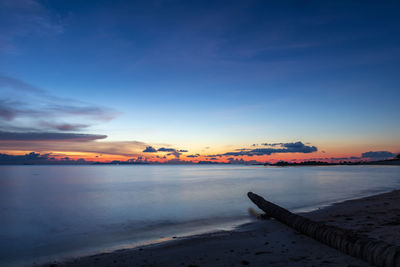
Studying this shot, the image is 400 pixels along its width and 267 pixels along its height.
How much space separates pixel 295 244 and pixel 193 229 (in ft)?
19.0

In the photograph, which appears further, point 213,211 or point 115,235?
point 213,211

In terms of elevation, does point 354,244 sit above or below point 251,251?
above

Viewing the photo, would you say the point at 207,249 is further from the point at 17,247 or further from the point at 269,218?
the point at 17,247

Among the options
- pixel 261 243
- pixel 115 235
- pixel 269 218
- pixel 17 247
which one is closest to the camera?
pixel 261 243

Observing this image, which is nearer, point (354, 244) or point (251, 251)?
point (354, 244)

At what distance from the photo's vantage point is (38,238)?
10.8m

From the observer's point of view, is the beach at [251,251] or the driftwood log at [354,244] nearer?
the driftwood log at [354,244]

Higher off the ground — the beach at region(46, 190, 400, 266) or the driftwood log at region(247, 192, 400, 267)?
the driftwood log at region(247, 192, 400, 267)

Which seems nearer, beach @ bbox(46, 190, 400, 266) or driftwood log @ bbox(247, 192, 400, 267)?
driftwood log @ bbox(247, 192, 400, 267)

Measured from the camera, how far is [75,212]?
17359 mm

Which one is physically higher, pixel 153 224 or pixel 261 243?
pixel 261 243

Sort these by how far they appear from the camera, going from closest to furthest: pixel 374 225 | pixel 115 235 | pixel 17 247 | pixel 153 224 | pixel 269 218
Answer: pixel 374 225 < pixel 17 247 < pixel 115 235 < pixel 269 218 < pixel 153 224

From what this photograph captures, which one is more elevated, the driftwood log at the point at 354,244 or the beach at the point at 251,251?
the driftwood log at the point at 354,244

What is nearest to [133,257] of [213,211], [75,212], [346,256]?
[346,256]
